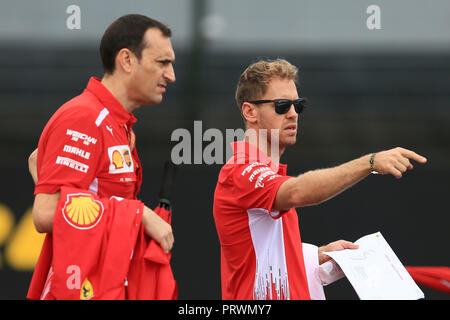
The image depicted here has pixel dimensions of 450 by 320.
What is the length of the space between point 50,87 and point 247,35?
7.21ft

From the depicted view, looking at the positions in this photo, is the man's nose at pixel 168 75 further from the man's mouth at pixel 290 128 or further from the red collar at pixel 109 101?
the man's mouth at pixel 290 128

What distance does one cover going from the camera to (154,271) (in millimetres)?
2828

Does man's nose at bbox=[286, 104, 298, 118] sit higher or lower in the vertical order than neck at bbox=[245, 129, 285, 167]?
higher

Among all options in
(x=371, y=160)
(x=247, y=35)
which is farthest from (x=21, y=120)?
(x=371, y=160)

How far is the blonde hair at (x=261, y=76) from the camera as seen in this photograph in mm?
3516

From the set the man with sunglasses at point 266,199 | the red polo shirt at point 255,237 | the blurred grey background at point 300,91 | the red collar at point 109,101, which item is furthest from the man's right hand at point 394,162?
the blurred grey background at point 300,91

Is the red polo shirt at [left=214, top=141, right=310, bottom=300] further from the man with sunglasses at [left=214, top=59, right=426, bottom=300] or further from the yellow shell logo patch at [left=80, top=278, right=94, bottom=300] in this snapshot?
the yellow shell logo patch at [left=80, top=278, right=94, bottom=300]

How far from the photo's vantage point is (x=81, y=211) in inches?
108

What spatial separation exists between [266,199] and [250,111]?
584mm

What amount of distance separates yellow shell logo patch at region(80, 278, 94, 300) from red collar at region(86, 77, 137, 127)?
0.73 meters

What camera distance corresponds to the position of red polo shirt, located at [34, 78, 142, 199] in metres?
2.80

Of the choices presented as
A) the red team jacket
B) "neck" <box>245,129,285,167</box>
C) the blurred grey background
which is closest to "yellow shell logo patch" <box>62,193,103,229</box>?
the red team jacket
